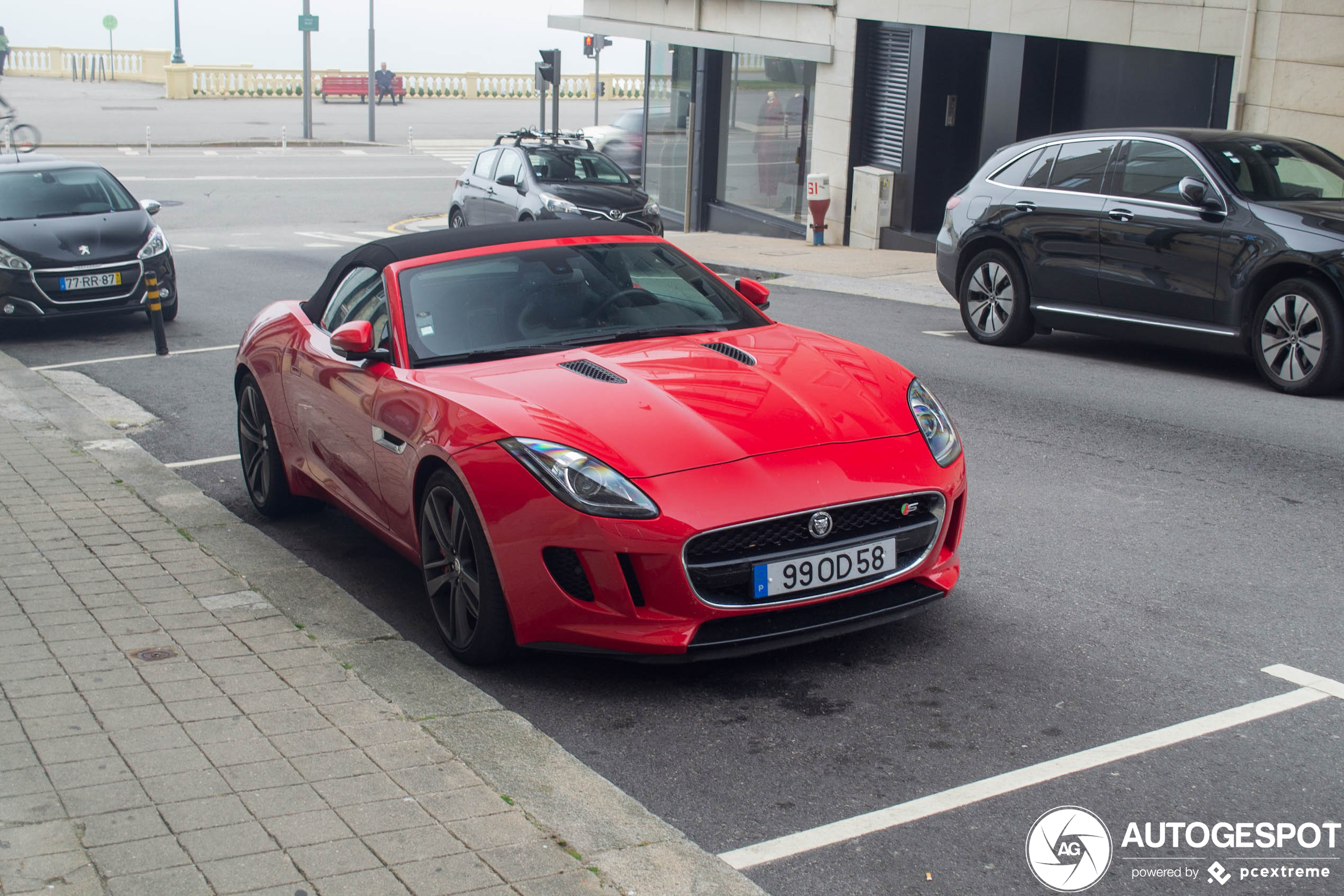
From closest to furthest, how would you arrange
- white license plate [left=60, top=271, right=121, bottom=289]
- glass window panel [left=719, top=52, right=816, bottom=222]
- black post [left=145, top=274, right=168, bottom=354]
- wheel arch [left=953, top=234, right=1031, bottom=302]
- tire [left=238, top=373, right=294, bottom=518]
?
tire [left=238, top=373, right=294, bottom=518] < wheel arch [left=953, top=234, right=1031, bottom=302] < black post [left=145, top=274, right=168, bottom=354] < white license plate [left=60, top=271, right=121, bottom=289] < glass window panel [left=719, top=52, right=816, bottom=222]

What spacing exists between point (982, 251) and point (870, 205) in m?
8.97

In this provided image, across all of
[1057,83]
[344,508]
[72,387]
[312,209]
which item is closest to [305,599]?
[344,508]

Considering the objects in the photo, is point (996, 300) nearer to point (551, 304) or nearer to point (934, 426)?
point (551, 304)

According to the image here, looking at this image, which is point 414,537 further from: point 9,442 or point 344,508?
point 9,442

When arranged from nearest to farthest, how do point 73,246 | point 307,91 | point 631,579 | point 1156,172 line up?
point 631,579, point 1156,172, point 73,246, point 307,91

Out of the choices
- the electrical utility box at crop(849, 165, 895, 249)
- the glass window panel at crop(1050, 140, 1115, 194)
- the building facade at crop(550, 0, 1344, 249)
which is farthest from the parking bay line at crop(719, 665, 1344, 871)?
the electrical utility box at crop(849, 165, 895, 249)

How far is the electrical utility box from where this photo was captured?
66.3 feet

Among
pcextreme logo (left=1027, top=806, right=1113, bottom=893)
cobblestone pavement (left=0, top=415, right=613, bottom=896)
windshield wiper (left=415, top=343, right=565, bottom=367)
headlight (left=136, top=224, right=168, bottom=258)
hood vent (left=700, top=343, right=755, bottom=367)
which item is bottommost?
cobblestone pavement (left=0, top=415, right=613, bottom=896)

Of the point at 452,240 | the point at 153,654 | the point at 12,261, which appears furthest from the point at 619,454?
the point at 12,261

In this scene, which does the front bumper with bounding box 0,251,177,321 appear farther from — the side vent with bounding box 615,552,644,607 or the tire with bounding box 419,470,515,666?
the side vent with bounding box 615,552,644,607

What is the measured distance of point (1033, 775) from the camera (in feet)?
12.9

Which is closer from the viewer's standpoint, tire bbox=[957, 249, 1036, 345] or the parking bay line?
the parking bay line

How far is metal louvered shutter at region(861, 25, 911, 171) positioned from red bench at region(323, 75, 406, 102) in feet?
A: 139

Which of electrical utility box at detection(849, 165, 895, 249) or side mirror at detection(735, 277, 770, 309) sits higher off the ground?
side mirror at detection(735, 277, 770, 309)
